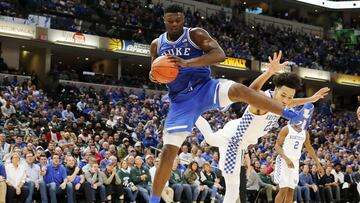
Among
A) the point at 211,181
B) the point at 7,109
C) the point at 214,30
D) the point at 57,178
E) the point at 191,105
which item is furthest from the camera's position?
the point at 214,30

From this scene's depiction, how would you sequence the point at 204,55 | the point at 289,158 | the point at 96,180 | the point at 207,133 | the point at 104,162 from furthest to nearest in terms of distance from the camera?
the point at 104,162
the point at 96,180
the point at 289,158
the point at 207,133
the point at 204,55

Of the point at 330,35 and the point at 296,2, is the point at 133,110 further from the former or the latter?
the point at 330,35

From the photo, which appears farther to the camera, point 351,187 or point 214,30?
point 214,30

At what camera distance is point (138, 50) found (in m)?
25.5

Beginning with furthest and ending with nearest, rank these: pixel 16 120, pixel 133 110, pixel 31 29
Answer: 1. pixel 31 29
2. pixel 133 110
3. pixel 16 120

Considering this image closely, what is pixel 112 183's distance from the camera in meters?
11.7

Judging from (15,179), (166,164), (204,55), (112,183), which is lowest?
(112,183)

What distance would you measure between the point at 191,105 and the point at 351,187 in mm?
12248

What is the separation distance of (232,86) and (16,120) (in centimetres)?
1133

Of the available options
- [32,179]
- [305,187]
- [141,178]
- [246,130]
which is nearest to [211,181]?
[141,178]

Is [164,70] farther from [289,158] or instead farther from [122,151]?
[122,151]

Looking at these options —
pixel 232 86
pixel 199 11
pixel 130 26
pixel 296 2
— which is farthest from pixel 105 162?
pixel 296 2

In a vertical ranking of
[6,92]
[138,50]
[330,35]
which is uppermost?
[330,35]

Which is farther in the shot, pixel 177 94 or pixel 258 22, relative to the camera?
pixel 258 22
